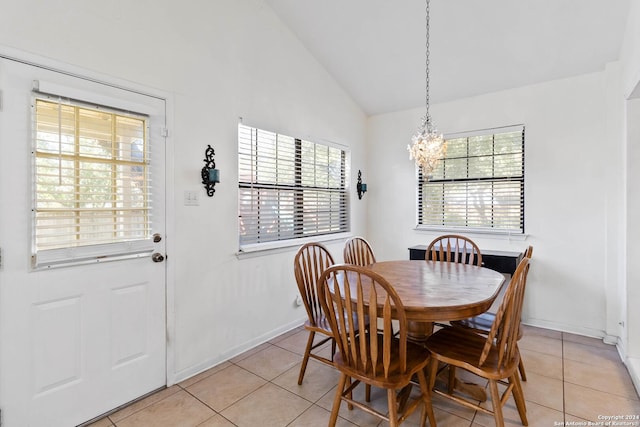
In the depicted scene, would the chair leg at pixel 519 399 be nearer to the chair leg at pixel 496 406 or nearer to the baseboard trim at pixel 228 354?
the chair leg at pixel 496 406

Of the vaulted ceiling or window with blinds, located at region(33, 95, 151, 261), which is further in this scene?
the vaulted ceiling

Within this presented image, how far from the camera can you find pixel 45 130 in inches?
70.6

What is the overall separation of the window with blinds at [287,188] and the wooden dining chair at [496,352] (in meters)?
1.84

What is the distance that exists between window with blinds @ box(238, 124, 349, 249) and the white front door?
82 cm

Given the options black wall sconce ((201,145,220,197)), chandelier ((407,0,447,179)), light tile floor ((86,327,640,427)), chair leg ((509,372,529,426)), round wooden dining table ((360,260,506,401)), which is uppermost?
chandelier ((407,0,447,179))

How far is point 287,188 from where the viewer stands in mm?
3412

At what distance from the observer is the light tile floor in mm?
1958

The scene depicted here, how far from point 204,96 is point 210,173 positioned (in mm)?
609

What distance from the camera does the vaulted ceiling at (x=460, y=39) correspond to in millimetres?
2680

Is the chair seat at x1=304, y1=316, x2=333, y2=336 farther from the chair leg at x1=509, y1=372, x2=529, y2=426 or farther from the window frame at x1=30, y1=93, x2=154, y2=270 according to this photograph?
the window frame at x1=30, y1=93, x2=154, y2=270

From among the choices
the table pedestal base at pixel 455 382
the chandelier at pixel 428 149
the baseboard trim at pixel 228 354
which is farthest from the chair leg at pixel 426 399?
the baseboard trim at pixel 228 354

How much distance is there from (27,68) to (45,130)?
→ 323mm

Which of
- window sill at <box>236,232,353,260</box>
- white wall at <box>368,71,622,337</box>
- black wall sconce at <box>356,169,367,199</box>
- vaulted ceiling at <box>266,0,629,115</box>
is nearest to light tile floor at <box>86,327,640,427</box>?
white wall at <box>368,71,622,337</box>

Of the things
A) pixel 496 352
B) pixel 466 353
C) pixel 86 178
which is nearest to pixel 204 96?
pixel 86 178
